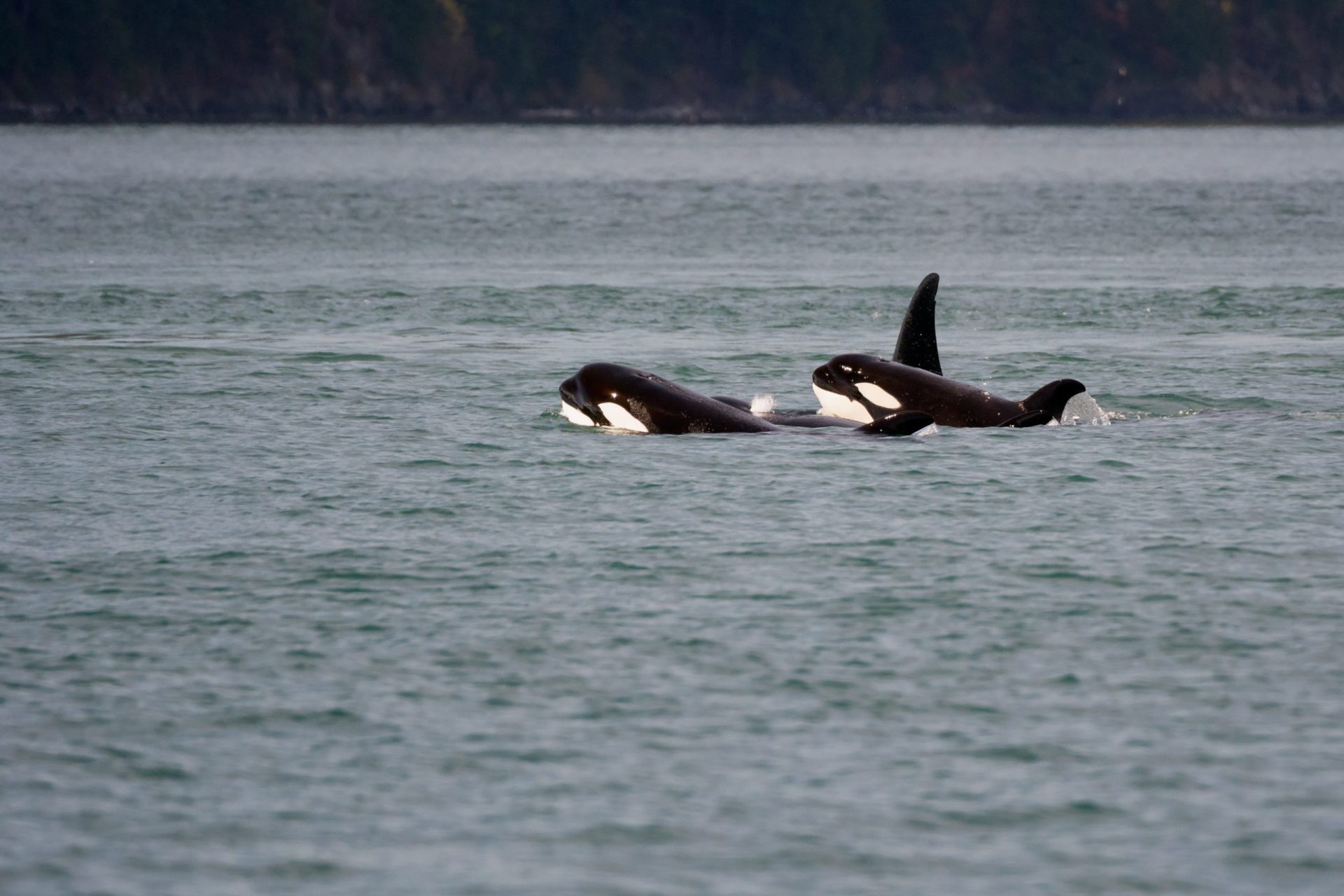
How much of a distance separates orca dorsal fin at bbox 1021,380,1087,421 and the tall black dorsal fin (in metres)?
1.19

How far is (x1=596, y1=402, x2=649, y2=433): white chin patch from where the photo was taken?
20006 millimetres

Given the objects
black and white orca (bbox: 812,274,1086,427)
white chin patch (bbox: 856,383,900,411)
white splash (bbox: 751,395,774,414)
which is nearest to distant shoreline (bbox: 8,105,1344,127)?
white splash (bbox: 751,395,774,414)

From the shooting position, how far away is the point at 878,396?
20.4 m

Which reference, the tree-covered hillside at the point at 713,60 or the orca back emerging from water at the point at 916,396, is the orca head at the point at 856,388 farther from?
the tree-covered hillside at the point at 713,60

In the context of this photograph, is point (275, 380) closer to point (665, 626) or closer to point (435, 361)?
point (435, 361)

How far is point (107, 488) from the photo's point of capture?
1739 cm

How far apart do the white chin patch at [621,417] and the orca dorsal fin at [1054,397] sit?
151 inches

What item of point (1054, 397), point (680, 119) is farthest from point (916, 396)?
point (680, 119)

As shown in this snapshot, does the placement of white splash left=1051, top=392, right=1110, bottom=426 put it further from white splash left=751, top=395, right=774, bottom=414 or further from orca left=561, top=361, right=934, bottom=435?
white splash left=751, top=395, right=774, bottom=414

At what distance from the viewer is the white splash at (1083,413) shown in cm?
2030

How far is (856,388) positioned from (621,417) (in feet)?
7.83

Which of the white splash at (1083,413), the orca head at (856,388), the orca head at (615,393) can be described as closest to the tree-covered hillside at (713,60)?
the orca head at (615,393)

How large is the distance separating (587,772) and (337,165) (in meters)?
97.4

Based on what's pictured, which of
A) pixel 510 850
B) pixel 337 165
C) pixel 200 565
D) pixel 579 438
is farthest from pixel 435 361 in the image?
pixel 337 165
